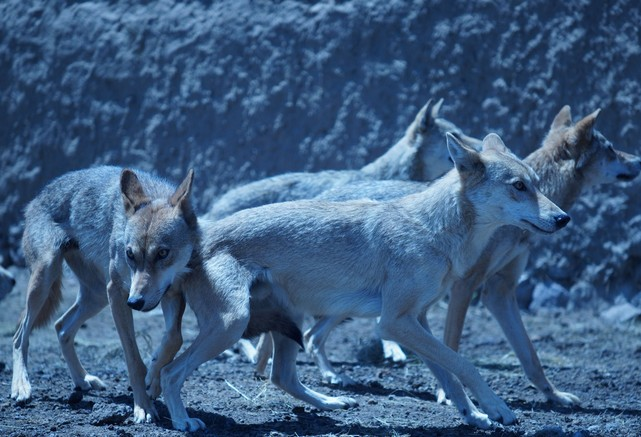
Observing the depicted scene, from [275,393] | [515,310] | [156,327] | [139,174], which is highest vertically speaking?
[139,174]

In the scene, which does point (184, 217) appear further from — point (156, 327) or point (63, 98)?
point (63, 98)

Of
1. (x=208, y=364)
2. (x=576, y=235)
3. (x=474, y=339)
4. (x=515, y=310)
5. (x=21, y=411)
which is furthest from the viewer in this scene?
(x=576, y=235)

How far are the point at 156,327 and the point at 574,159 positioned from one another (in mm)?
4909

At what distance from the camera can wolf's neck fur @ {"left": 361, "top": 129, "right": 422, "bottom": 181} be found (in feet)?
32.8

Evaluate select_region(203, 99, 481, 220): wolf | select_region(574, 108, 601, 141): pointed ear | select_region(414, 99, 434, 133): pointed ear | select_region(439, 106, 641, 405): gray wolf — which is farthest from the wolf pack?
select_region(414, 99, 434, 133): pointed ear

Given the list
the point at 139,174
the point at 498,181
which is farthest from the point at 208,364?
the point at 498,181

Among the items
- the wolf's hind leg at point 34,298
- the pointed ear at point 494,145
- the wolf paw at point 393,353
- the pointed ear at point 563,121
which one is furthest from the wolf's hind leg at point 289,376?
the pointed ear at point 563,121

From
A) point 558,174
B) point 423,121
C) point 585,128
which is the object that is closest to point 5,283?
point 423,121

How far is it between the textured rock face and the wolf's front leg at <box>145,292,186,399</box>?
17.7 feet

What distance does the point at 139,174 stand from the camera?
22.7 ft

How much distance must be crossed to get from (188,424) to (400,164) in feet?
16.8

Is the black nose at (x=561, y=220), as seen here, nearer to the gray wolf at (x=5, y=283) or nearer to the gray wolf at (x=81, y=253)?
the gray wolf at (x=81, y=253)

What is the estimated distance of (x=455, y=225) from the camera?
604 centimetres

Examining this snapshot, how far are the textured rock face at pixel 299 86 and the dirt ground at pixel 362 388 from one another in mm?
1364
